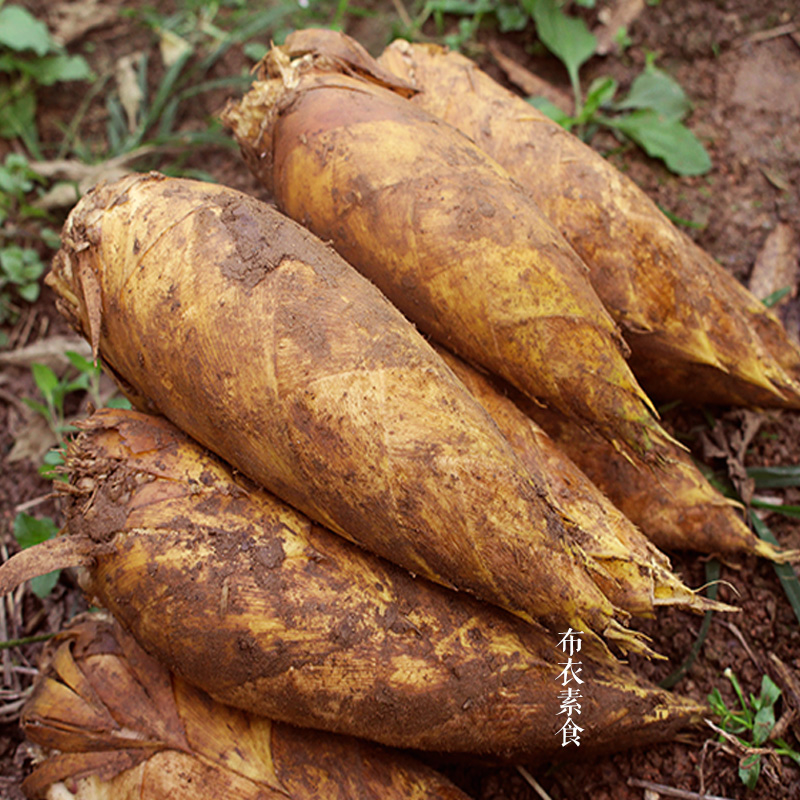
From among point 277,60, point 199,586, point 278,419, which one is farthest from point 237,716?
point 277,60

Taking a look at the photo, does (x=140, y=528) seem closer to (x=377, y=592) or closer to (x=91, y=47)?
(x=377, y=592)

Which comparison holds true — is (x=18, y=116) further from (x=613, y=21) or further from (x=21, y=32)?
(x=613, y=21)

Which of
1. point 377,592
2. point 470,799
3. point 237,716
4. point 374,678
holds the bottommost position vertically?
point 470,799

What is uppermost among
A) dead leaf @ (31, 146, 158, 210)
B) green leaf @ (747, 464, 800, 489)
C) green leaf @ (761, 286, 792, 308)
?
dead leaf @ (31, 146, 158, 210)

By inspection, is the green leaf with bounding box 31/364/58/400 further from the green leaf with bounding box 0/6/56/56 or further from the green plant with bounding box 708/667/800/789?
the green plant with bounding box 708/667/800/789

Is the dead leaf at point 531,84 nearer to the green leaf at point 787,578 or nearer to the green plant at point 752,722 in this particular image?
the green leaf at point 787,578

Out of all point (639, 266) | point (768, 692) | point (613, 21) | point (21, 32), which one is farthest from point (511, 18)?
point (768, 692)

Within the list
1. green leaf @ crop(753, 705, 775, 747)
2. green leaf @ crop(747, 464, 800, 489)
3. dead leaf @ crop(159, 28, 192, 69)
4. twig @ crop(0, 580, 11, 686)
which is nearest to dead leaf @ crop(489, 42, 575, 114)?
dead leaf @ crop(159, 28, 192, 69)

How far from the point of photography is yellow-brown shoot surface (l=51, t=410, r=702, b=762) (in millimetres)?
1447

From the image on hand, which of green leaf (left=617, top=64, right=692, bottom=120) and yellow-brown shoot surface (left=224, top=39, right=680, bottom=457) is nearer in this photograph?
yellow-brown shoot surface (left=224, top=39, right=680, bottom=457)

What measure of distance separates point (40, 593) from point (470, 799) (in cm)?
138

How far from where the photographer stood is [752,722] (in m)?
1.85

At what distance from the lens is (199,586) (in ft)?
4.75

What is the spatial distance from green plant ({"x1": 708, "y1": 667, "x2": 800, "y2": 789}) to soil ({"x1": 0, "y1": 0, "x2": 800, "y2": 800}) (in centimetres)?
3
